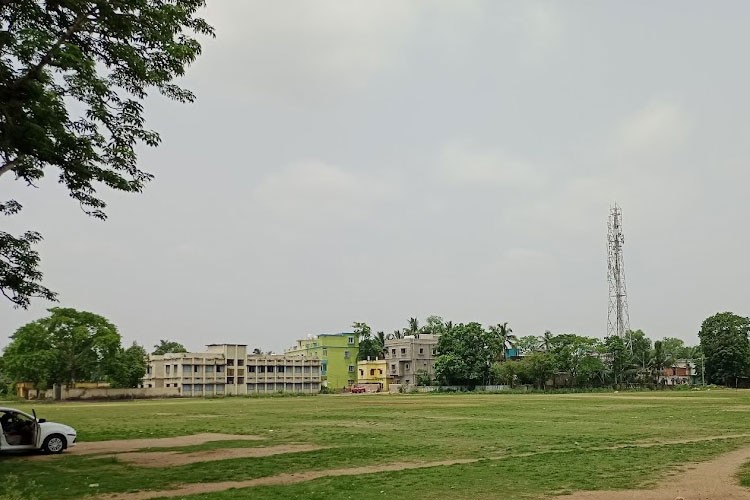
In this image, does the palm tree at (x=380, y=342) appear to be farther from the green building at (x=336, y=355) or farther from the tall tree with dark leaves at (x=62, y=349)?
the tall tree with dark leaves at (x=62, y=349)

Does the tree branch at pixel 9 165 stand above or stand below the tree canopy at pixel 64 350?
above

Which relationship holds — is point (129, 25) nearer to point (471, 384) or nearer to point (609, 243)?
point (471, 384)

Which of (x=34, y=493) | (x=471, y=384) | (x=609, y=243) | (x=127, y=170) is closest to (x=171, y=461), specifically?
(x=34, y=493)

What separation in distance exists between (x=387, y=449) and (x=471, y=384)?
91.8 meters

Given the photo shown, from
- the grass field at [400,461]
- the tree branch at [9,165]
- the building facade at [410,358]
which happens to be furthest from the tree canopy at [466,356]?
the tree branch at [9,165]

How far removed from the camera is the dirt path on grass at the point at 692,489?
1309cm

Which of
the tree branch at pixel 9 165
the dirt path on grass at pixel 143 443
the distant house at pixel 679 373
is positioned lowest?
the distant house at pixel 679 373

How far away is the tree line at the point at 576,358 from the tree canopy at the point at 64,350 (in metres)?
49.8

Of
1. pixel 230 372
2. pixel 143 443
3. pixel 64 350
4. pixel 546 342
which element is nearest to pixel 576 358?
pixel 546 342

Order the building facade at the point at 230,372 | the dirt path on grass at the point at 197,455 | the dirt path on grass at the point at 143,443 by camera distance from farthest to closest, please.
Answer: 1. the building facade at the point at 230,372
2. the dirt path on grass at the point at 143,443
3. the dirt path on grass at the point at 197,455

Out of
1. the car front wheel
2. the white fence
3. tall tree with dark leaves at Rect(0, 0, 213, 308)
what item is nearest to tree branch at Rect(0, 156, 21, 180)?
tall tree with dark leaves at Rect(0, 0, 213, 308)

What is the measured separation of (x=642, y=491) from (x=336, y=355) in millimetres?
129127

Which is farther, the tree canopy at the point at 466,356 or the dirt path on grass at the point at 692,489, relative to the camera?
the tree canopy at the point at 466,356

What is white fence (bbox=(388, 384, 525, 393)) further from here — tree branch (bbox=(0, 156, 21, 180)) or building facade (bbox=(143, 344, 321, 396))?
tree branch (bbox=(0, 156, 21, 180))
